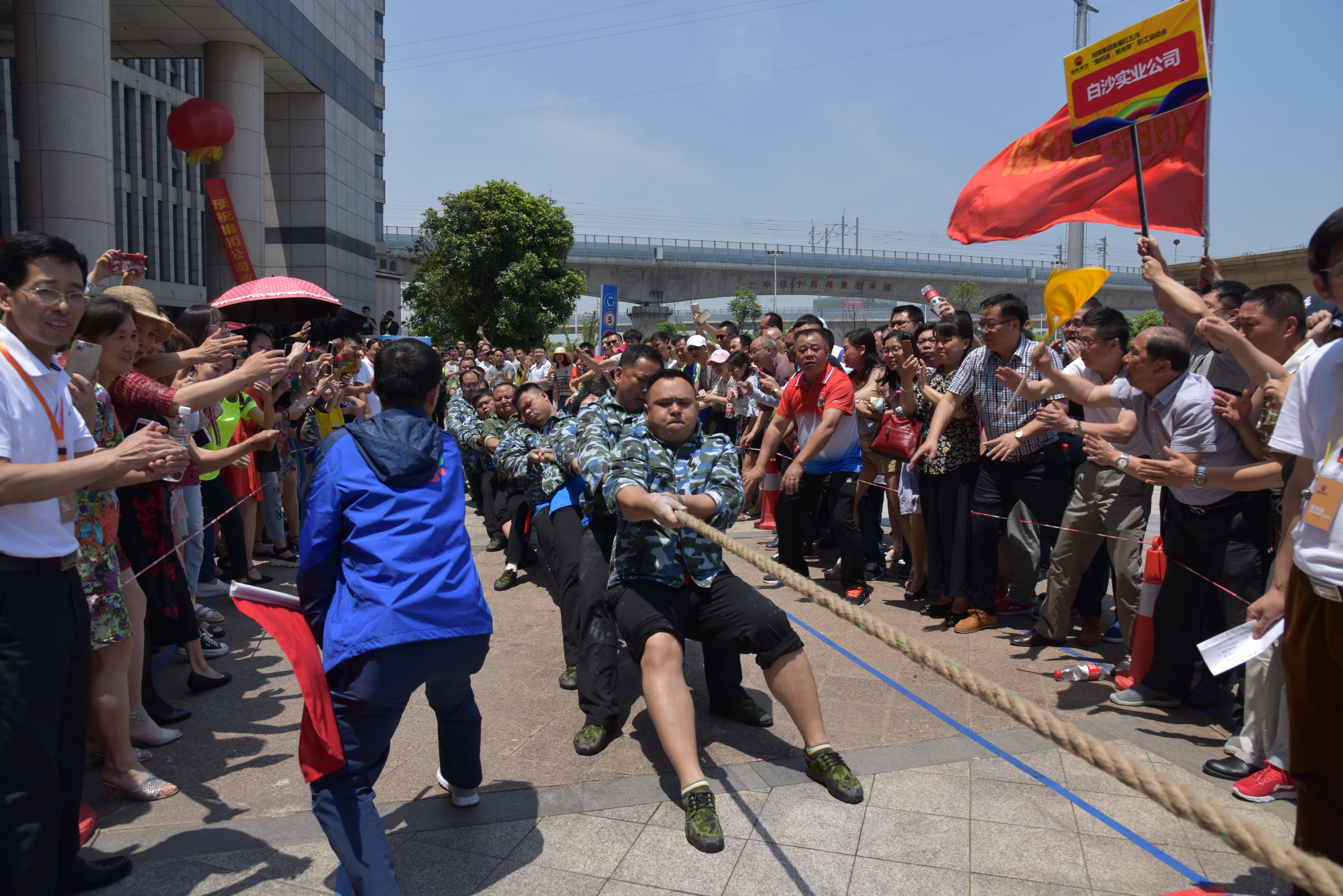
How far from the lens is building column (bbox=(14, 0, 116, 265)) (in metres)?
12.2

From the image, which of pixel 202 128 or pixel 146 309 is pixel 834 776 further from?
pixel 202 128

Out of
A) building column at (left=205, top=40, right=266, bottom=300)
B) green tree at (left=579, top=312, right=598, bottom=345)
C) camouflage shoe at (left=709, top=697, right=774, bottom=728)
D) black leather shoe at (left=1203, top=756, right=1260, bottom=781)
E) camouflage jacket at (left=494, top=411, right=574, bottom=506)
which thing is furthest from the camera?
green tree at (left=579, top=312, right=598, bottom=345)

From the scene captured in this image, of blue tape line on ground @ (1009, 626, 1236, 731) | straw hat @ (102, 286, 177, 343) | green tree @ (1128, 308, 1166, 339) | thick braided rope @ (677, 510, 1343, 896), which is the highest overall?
green tree @ (1128, 308, 1166, 339)

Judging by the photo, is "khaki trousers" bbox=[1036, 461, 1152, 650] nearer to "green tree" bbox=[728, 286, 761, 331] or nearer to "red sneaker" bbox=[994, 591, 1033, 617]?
"red sneaker" bbox=[994, 591, 1033, 617]

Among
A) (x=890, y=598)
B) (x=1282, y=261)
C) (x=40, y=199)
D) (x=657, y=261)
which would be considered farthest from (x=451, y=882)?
(x=657, y=261)

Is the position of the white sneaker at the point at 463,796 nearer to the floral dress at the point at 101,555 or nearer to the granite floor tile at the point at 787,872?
the granite floor tile at the point at 787,872

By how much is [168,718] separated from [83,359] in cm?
200

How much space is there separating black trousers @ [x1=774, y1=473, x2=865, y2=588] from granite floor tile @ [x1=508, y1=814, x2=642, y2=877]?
9.86 feet

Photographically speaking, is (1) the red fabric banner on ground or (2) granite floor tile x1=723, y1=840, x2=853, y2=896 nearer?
(1) the red fabric banner on ground

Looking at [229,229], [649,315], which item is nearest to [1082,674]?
[229,229]

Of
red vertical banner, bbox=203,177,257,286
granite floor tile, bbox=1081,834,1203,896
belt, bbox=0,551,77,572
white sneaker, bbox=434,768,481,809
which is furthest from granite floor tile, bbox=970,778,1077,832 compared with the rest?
red vertical banner, bbox=203,177,257,286

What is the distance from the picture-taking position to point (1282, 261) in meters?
20.0

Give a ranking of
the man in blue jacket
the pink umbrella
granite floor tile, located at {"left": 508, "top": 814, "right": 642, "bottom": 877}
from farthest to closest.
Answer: the pink umbrella → granite floor tile, located at {"left": 508, "top": 814, "right": 642, "bottom": 877} → the man in blue jacket

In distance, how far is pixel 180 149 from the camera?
58.2 feet
